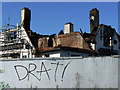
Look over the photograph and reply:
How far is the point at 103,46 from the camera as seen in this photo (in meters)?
24.7

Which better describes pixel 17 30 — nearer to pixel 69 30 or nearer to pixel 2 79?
pixel 69 30

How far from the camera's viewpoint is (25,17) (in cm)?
2512

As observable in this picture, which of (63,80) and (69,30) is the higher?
(69,30)

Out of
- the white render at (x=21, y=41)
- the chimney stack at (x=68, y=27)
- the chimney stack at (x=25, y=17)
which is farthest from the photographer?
the chimney stack at (x=68, y=27)

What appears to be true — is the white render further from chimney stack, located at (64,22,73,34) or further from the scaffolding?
chimney stack, located at (64,22,73,34)

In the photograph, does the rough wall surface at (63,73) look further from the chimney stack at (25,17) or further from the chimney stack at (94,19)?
the chimney stack at (94,19)

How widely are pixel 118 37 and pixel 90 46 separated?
264 inches

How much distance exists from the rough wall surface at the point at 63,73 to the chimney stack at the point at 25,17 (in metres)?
15.3

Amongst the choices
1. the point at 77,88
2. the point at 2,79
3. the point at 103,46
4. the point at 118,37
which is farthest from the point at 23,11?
the point at 77,88

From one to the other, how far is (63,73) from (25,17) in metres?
17.2

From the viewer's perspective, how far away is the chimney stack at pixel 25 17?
2495 centimetres

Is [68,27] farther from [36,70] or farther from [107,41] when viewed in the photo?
[36,70]

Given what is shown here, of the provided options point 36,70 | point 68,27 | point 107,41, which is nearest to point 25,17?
point 68,27

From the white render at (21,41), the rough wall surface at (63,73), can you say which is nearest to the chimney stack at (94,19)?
the white render at (21,41)
